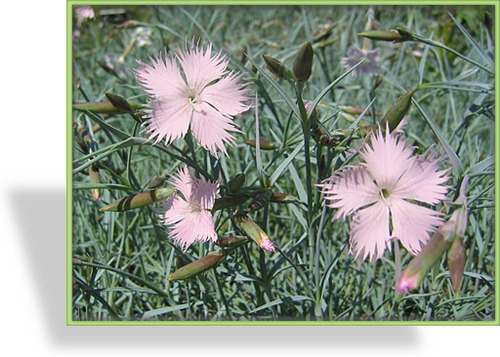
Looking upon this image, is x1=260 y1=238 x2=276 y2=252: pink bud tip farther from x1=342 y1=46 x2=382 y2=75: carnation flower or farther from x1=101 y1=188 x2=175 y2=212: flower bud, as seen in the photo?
x1=342 y1=46 x2=382 y2=75: carnation flower

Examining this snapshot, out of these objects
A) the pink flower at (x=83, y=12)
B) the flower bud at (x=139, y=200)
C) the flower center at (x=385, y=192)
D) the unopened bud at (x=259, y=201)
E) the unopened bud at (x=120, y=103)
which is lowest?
the flower center at (x=385, y=192)

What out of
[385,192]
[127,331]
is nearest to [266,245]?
[385,192]

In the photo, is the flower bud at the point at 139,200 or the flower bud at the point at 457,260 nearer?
the flower bud at the point at 457,260

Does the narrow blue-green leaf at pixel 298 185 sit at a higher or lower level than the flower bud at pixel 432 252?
higher

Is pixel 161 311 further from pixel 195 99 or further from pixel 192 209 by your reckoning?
pixel 195 99

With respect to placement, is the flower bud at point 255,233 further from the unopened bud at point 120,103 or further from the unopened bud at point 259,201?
the unopened bud at point 120,103

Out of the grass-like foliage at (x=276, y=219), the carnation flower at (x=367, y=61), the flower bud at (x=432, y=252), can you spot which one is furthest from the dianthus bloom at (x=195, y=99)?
the carnation flower at (x=367, y=61)
